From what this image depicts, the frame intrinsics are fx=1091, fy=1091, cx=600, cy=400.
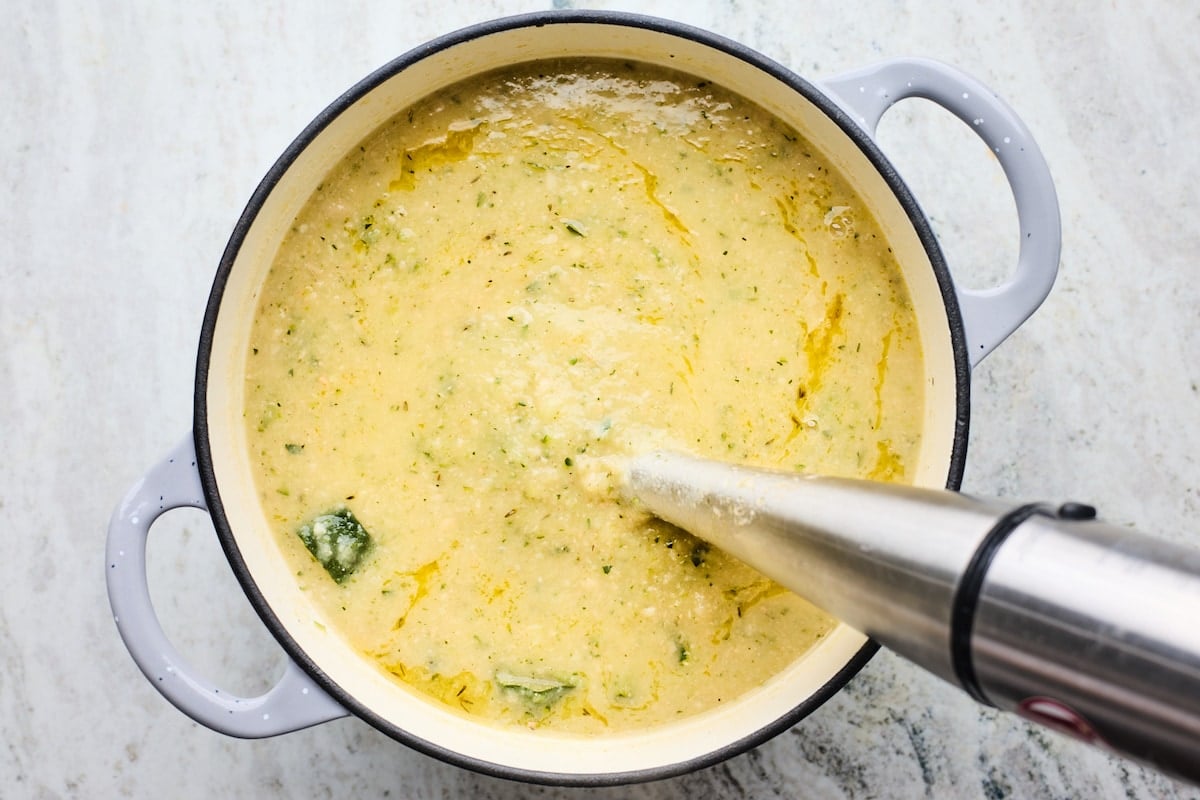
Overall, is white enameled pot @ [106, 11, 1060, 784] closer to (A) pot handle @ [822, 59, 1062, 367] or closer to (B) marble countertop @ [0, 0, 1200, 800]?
(A) pot handle @ [822, 59, 1062, 367]

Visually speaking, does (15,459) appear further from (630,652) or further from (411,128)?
(630,652)

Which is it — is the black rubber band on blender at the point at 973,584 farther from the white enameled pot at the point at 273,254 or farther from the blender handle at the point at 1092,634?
the white enameled pot at the point at 273,254

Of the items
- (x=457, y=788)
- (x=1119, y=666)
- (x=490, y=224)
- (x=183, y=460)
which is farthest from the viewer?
(x=457, y=788)

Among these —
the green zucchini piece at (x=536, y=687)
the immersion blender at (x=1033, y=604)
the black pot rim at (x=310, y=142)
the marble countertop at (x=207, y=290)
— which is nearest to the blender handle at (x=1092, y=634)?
the immersion blender at (x=1033, y=604)

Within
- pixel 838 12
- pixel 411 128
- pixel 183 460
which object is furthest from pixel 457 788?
pixel 838 12

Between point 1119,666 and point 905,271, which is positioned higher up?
point 905,271

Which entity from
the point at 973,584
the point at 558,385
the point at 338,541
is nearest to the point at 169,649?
the point at 338,541
